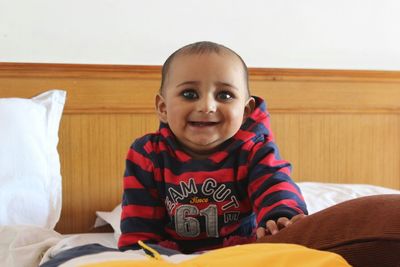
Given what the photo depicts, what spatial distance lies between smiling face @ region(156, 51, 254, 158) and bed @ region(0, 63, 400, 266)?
1.90ft

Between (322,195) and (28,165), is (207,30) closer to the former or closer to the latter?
(322,195)

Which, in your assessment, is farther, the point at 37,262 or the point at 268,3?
the point at 268,3

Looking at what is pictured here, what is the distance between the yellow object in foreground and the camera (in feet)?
1.55

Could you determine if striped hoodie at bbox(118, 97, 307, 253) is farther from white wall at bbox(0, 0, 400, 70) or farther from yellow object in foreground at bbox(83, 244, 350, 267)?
white wall at bbox(0, 0, 400, 70)

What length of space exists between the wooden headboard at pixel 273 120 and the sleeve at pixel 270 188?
0.82m

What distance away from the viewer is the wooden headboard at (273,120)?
1749 millimetres

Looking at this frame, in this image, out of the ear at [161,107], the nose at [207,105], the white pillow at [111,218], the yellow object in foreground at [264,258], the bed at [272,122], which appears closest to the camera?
the yellow object in foreground at [264,258]

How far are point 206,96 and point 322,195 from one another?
786 millimetres

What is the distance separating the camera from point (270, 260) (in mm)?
484

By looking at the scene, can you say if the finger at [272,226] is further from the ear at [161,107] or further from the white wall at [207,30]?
the white wall at [207,30]

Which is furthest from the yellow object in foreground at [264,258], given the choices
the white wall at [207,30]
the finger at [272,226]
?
the white wall at [207,30]

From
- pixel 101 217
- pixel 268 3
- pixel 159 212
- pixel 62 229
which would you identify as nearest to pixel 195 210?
pixel 159 212

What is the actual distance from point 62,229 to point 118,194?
0.21 m

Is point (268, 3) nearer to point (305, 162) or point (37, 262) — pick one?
point (305, 162)
